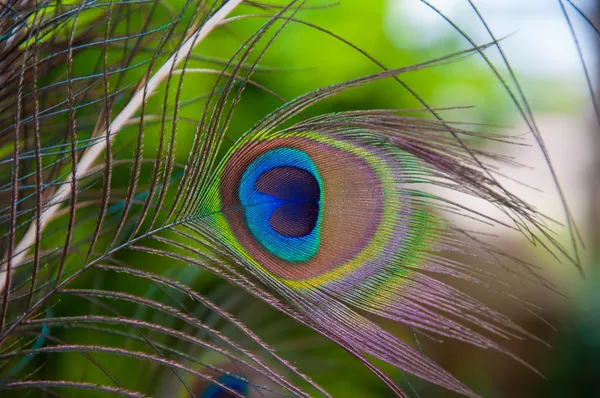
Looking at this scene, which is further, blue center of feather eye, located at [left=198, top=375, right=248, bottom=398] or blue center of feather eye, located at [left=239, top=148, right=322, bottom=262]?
blue center of feather eye, located at [left=198, top=375, right=248, bottom=398]

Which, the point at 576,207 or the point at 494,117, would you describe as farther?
the point at 576,207

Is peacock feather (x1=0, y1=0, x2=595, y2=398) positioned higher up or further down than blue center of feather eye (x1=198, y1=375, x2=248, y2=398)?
higher up

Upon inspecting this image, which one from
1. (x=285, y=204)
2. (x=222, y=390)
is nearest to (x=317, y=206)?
(x=285, y=204)

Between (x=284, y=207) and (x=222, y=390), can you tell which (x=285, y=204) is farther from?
(x=222, y=390)

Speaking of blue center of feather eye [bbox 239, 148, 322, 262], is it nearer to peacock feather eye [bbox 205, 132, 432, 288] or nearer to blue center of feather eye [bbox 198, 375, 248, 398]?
peacock feather eye [bbox 205, 132, 432, 288]

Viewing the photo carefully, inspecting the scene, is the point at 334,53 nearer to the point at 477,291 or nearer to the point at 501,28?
the point at 501,28

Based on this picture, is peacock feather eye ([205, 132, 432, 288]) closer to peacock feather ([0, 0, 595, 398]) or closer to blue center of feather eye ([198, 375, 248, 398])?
peacock feather ([0, 0, 595, 398])

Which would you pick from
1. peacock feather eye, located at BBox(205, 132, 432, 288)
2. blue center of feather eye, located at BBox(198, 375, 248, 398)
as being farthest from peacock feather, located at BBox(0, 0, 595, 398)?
blue center of feather eye, located at BBox(198, 375, 248, 398)

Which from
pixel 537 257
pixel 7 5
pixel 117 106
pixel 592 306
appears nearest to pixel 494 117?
pixel 537 257

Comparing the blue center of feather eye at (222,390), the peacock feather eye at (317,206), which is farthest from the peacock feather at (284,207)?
the blue center of feather eye at (222,390)
